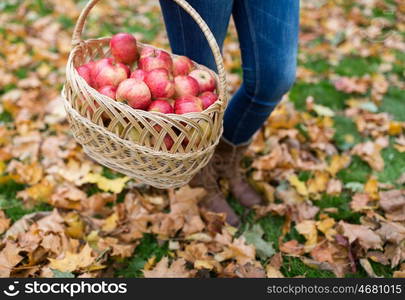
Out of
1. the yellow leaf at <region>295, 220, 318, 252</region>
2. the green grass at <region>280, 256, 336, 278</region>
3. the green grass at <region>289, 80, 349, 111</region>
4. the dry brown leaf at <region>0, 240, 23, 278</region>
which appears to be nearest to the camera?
the dry brown leaf at <region>0, 240, 23, 278</region>

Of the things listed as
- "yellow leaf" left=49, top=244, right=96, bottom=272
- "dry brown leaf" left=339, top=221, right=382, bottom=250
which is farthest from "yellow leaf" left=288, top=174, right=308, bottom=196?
"yellow leaf" left=49, top=244, right=96, bottom=272

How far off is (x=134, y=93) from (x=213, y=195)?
0.77 meters

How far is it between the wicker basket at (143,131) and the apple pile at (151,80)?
7 centimetres

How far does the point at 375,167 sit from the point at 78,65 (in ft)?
5.10

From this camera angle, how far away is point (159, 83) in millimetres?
1271

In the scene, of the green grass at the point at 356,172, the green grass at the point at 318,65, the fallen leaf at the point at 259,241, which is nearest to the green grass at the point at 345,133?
the green grass at the point at 356,172

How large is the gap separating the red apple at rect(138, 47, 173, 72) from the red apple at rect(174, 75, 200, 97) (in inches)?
2.3

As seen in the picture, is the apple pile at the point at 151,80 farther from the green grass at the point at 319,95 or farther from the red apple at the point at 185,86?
the green grass at the point at 319,95

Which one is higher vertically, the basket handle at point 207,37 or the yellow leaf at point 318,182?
the basket handle at point 207,37

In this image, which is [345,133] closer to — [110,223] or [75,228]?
[110,223]

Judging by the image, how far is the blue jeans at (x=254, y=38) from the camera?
1.32m

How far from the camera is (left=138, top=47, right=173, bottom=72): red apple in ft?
4.33

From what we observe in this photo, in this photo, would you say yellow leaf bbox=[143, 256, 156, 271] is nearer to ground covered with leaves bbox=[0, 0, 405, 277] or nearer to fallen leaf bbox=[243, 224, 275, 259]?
ground covered with leaves bbox=[0, 0, 405, 277]

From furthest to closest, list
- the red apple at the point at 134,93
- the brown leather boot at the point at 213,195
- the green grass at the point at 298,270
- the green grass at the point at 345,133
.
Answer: the green grass at the point at 345,133, the brown leather boot at the point at 213,195, the green grass at the point at 298,270, the red apple at the point at 134,93
